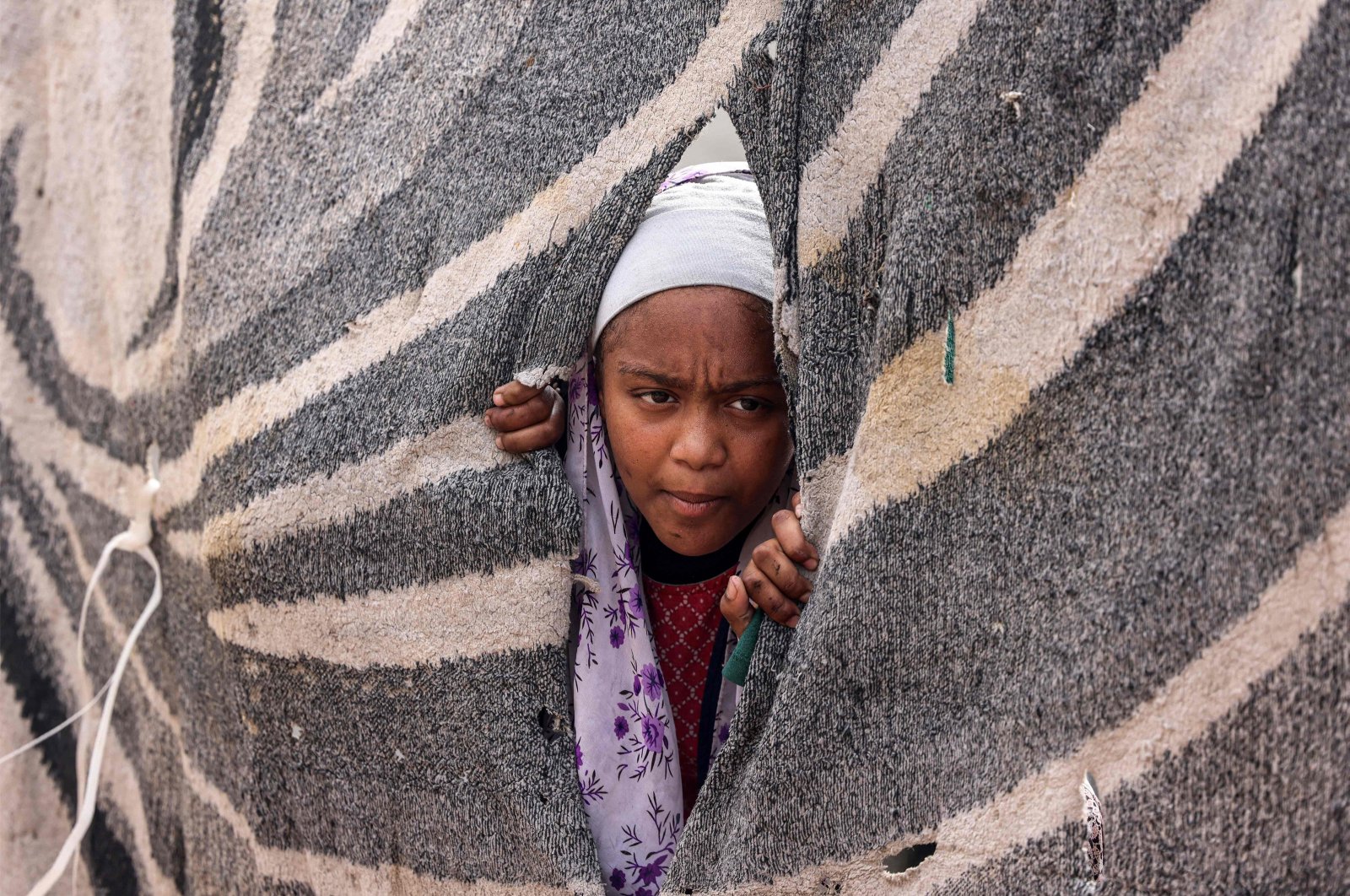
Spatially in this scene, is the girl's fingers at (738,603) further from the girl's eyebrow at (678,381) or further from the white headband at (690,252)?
the white headband at (690,252)

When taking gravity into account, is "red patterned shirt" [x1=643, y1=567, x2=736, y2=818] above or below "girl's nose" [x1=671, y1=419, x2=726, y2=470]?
below

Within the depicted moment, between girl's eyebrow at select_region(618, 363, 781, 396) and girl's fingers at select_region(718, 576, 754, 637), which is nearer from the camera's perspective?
girl's fingers at select_region(718, 576, 754, 637)

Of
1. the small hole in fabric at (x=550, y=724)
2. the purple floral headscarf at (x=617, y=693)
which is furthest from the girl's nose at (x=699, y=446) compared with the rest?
the small hole in fabric at (x=550, y=724)

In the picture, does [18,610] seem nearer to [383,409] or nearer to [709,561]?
[383,409]

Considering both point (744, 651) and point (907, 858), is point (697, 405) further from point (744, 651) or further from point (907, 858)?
point (907, 858)

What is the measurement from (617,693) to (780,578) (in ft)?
1.24

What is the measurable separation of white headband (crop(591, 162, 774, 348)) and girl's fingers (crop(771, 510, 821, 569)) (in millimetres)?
335

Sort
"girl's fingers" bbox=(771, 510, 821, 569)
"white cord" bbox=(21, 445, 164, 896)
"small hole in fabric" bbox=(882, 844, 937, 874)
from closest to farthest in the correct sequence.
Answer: "small hole in fabric" bbox=(882, 844, 937, 874) → "girl's fingers" bbox=(771, 510, 821, 569) → "white cord" bbox=(21, 445, 164, 896)

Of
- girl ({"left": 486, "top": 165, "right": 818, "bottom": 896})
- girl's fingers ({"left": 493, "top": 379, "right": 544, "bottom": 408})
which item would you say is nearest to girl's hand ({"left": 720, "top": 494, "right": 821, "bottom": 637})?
girl ({"left": 486, "top": 165, "right": 818, "bottom": 896})

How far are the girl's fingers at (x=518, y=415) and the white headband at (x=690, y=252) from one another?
0.43 ft

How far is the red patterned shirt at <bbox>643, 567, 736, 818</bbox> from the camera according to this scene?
168 centimetres

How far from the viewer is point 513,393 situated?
150 centimetres

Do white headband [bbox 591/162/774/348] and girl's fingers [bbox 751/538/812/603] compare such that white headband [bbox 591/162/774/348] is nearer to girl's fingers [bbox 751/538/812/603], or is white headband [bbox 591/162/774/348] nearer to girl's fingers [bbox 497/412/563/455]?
girl's fingers [bbox 497/412/563/455]

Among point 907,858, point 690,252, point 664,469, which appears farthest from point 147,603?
point 907,858
